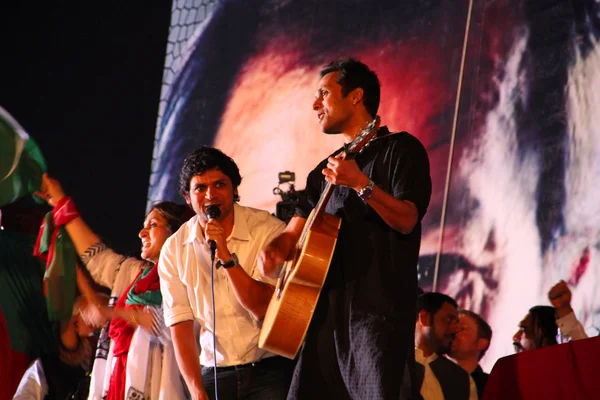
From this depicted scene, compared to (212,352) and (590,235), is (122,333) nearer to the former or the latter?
Result: (212,352)

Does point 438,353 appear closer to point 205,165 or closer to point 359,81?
point 205,165

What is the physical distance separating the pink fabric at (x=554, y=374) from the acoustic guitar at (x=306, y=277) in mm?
937

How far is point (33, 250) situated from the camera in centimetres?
505

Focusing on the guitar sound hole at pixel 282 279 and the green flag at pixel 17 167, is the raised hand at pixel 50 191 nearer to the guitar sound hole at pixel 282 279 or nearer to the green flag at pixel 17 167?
the green flag at pixel 17 167

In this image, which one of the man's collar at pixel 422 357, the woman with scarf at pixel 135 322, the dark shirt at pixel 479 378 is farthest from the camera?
the dark shirt at pixel 479 378

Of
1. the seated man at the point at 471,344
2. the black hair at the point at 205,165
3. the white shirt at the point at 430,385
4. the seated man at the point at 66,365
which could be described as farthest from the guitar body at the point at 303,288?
the seated man at the point at 66,365

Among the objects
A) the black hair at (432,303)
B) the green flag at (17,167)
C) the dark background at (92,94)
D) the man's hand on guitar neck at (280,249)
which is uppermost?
the dark background at (92,94)

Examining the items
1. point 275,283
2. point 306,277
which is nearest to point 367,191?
point 306,277

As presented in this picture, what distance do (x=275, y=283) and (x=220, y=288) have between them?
220 mm

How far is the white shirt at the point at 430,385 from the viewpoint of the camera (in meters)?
4.14

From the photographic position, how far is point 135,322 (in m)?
4.00

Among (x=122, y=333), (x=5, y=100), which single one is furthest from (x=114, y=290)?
(x=5, y=100)

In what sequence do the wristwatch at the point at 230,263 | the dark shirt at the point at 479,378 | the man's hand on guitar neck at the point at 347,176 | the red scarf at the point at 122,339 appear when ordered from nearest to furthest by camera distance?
the man's hand on guitar neck at the point at 347,176
the wristwatch at the point at 230,263
the red scarf at the point at 122,339
the dark shirt at the point at 479,378

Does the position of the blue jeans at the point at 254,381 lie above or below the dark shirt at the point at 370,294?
below
